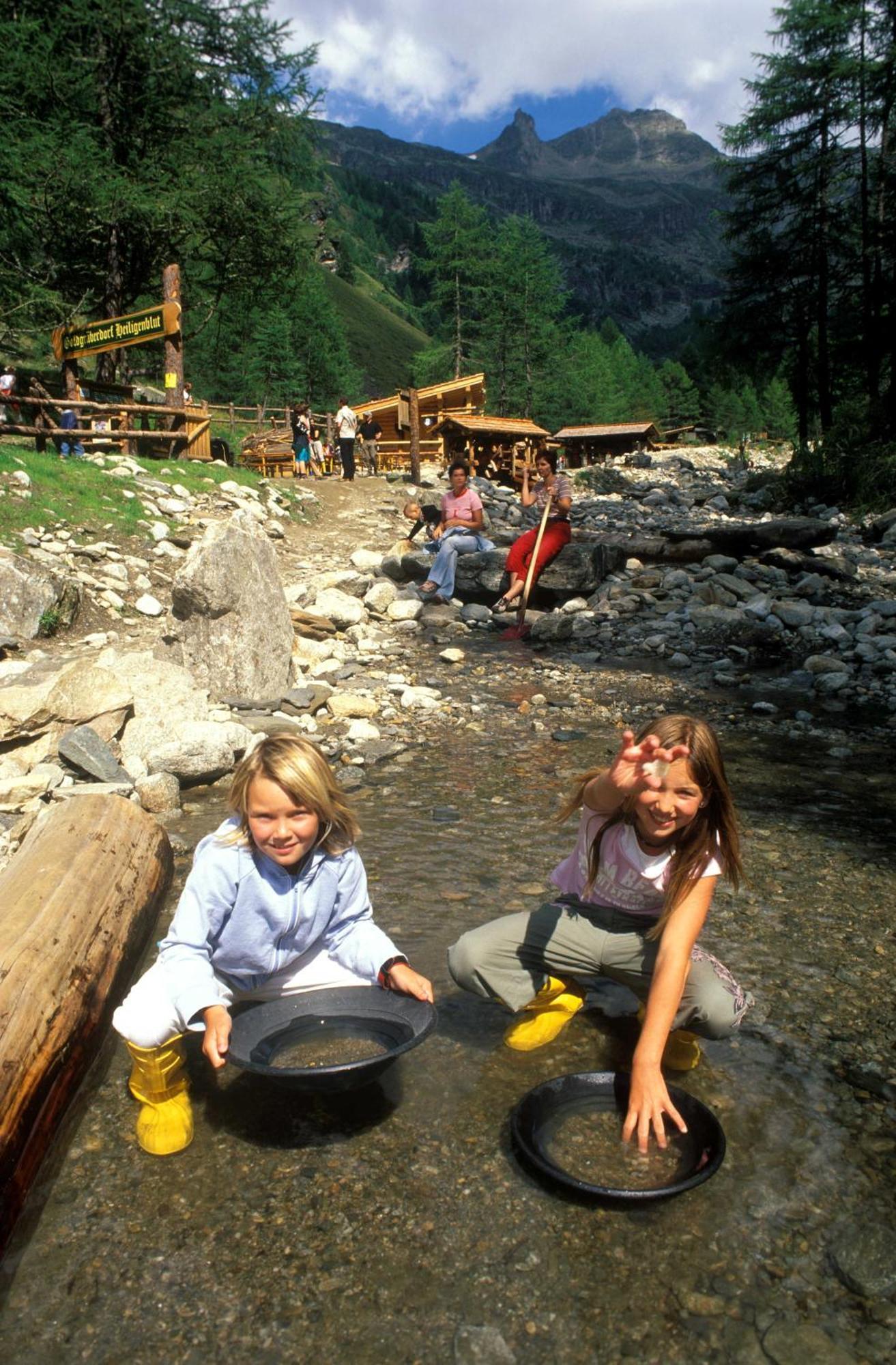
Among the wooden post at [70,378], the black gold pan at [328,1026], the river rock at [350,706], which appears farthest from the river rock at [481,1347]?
the wooden post at [70,378]

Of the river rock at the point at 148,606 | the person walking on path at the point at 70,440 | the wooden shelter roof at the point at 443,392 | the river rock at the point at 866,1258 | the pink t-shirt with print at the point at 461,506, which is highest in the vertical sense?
the wooden shelter roof at the point at 443,392

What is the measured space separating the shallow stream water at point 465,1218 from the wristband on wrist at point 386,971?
37 cm

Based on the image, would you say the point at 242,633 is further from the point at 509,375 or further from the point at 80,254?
the point at 509,375

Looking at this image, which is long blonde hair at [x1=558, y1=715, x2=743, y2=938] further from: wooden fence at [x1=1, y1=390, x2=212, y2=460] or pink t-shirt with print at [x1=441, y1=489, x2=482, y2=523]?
wooden fence at [x1=1, y1=390, x2=212, y2=460]

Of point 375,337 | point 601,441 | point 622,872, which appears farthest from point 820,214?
point 375,337

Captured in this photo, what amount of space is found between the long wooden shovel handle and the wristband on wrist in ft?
26.8

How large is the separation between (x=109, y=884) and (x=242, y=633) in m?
4.11

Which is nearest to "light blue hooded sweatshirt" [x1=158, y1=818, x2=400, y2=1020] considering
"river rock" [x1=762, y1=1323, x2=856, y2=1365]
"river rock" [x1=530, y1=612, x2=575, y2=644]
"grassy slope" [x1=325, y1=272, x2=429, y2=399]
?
"river rock" [x1=762, y1=1323, x2=856, y2=1365]

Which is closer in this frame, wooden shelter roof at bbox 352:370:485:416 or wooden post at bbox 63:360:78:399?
wooden post at bbox 63:360:78:399

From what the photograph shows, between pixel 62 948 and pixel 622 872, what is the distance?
6.31 ft

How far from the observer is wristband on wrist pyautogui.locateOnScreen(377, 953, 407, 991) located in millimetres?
2812

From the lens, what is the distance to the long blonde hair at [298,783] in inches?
103

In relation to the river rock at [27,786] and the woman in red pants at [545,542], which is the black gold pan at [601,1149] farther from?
the woman in red pants at [545,542]

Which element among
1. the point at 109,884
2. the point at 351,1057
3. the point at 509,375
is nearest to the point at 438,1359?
the point at 351,1057
